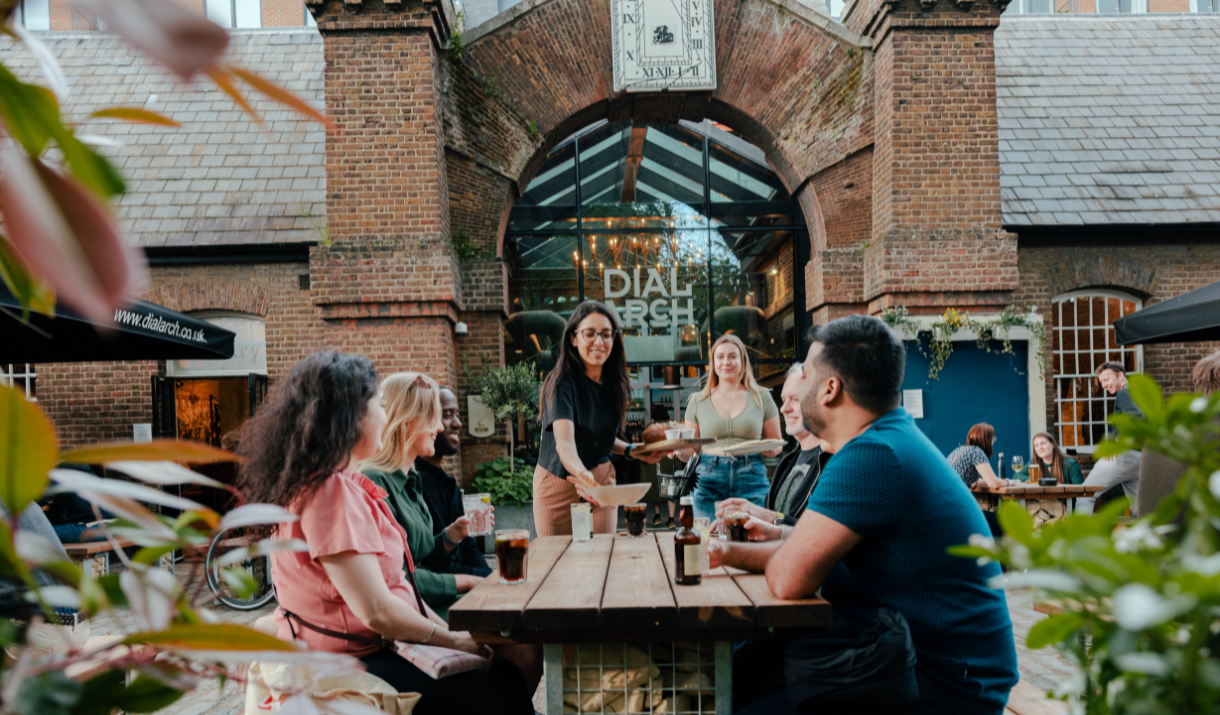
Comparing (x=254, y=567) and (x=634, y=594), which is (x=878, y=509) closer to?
(x=634, y=594)

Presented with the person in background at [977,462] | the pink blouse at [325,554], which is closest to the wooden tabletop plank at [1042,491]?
the person in background at [977,462]

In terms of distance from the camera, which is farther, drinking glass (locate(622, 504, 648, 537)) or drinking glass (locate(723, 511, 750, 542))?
drinking glass (locate(622, 504, 648, 537))

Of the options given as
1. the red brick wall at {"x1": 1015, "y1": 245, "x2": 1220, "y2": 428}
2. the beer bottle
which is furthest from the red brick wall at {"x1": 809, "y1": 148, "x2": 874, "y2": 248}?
the beer bottle

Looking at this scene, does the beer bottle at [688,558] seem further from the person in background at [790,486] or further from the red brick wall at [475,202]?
the red brick wall at [475,202]

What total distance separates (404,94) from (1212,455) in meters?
8.13

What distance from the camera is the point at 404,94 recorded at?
773 centimetres

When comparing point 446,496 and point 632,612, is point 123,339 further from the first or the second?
point 632,612

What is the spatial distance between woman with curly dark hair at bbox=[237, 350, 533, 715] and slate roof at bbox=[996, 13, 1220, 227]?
29.1ft

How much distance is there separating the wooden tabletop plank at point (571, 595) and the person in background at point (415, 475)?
455mm

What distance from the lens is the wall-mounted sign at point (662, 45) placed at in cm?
832

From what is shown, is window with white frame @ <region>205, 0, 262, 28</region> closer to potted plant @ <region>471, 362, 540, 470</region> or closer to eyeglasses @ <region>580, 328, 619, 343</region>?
potted plant @ <region>471, 362, 540, 470</region>

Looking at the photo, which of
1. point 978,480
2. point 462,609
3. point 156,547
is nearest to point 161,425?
point 462,609

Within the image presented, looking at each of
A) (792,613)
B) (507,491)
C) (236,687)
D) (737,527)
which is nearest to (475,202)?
(507,491)

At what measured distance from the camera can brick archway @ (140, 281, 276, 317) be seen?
883 centimetres
